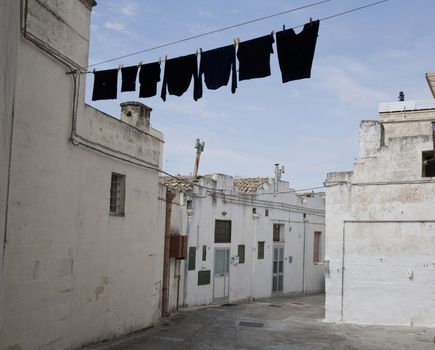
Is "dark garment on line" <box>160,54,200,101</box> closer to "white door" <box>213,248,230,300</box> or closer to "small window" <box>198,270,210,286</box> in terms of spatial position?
"small window" <box>198,270,210,286</box>

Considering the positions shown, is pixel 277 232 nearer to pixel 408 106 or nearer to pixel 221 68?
pixel 408 106

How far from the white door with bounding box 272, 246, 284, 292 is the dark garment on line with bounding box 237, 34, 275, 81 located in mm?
15049

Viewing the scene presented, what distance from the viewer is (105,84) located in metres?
10.6

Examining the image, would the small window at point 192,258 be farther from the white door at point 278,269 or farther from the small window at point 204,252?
the white door at point 278,269

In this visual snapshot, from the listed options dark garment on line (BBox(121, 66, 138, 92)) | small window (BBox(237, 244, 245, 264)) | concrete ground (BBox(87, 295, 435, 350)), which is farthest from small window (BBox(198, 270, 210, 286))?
dark garment on line (BBox(121, 66, 138, 92))

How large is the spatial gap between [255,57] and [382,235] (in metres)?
8.01

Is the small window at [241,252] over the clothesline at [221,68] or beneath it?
beneath

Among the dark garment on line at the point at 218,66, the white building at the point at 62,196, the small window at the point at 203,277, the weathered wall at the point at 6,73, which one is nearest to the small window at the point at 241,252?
the small window at the point at 203,277

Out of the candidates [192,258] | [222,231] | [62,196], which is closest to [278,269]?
[222,231]

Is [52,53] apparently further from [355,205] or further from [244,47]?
[355,205]

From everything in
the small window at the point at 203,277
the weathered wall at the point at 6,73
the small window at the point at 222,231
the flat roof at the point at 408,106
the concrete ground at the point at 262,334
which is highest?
the flat roof at the point at 408,106

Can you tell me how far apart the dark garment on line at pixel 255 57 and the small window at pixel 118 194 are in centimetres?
475

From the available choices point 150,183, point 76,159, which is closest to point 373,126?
point 150,183

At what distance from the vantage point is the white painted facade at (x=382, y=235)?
14344 mm
